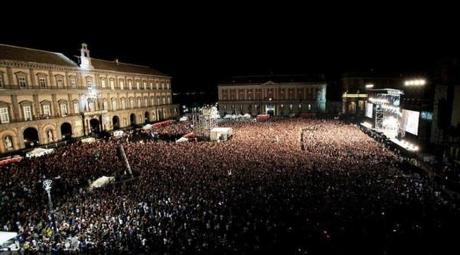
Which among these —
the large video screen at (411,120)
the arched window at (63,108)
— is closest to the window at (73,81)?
the arched window at (63,108)

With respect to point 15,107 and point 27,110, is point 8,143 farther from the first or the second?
point 27,110

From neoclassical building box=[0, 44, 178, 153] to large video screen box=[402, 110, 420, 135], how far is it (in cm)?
4051

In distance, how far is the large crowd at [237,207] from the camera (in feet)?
34.4

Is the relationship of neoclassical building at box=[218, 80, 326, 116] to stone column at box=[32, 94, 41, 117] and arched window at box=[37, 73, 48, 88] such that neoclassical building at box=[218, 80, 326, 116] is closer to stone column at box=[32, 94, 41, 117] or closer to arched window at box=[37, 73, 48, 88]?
arched window at box=[37, 73, 48, 88]

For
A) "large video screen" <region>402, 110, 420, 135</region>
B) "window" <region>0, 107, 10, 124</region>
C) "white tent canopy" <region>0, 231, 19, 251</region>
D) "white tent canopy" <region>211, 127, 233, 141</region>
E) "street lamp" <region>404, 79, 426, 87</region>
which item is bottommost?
"white tent canopy" <region>0, 231, 19, 251</region>

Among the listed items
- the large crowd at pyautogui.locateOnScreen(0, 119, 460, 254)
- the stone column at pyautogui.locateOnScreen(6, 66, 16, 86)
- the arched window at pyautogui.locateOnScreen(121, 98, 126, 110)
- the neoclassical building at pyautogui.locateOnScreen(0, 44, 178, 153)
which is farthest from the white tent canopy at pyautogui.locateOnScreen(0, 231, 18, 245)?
the arched window at pyautogui.locateOnScreen(121, 98, 126, 110)

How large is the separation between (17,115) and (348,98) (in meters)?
52.3

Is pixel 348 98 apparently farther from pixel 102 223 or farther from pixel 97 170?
pixel 102 223

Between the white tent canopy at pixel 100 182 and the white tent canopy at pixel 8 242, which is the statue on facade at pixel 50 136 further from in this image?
the white tent canopy at pixel 8 242

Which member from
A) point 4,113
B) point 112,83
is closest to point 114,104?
point 112,83

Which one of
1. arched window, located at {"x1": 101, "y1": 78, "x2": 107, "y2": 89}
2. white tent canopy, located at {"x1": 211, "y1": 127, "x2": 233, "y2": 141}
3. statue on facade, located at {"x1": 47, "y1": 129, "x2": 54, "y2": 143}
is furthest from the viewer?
arched window, located at {"x1": 101, "y1": 78, "x2": 107, "y2": 89}

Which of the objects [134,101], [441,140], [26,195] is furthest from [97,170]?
[134,101]

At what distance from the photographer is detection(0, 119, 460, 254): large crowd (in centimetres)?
1049

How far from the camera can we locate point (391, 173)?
56.8 feet
